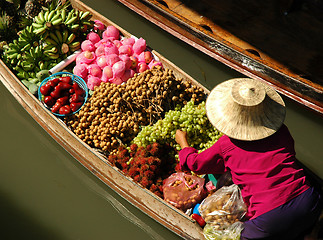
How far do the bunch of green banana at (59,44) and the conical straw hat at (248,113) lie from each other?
2434 millimetres

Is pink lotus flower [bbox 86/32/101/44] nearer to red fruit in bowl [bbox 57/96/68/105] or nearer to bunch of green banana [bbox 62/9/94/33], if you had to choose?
bunch of green banana [bbox 62/9/94/33]

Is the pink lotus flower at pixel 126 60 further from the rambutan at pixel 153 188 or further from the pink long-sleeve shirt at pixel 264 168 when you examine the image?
the pink long-sleeve shirt at pixel 264 168

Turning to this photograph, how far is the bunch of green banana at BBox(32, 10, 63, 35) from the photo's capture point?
425 centimetres

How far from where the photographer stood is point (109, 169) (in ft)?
11.6

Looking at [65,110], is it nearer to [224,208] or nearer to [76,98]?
[76,98]

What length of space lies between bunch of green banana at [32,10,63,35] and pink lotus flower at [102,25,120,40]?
1.86 ft

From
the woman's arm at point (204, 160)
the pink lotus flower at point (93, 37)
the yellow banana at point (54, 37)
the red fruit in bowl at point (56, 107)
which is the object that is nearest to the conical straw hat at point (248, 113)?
the woman's arm at point (204, 160)

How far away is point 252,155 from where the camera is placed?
2.56m

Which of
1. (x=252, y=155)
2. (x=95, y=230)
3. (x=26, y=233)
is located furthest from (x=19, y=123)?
(x=252, y=155)

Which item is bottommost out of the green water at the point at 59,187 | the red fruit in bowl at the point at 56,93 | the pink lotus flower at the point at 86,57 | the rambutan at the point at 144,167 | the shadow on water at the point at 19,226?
the shadow on water at the point at 19,226

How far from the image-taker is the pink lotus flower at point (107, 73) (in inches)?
159

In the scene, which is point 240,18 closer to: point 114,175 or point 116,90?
point 116,90

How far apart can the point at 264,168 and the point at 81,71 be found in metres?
2.53

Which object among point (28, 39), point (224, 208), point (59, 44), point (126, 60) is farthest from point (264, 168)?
point (28, 39)
